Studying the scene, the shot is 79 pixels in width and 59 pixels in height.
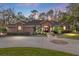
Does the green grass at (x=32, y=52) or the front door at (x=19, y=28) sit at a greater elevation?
the front door at (x=19, y=28)

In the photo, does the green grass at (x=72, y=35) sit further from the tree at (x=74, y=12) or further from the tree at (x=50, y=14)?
the tree at (x=50, y=14)

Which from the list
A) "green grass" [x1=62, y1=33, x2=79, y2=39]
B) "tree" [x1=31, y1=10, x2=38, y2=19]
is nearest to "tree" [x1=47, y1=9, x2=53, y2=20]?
"tree" [x1=31, y1=10, x2=38, y2=19]

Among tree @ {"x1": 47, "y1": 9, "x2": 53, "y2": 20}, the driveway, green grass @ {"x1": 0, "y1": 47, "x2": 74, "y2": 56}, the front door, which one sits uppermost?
tree @ {"x1": 47, "y1": 9, "x2": 53, "y2": 20}

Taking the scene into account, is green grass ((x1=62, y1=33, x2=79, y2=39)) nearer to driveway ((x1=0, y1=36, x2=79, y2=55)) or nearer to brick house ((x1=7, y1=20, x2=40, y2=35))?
driveway ((x1=0, y1=36, x2=79, y2=55))

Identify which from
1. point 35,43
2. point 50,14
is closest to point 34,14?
point 50,14

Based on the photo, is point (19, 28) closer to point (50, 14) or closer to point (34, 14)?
point (34, 14)

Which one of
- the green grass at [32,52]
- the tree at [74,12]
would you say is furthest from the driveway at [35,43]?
the tree at [74,12]

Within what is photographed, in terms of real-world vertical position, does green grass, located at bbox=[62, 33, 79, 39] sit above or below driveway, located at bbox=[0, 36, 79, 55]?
above

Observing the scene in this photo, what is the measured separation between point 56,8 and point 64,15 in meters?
0.11

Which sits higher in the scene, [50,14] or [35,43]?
[50,14]

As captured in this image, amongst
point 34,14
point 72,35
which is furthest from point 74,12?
point 34,14

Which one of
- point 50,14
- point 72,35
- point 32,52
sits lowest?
point 32,52

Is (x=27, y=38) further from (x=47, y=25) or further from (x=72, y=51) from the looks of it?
(x=72, y=51)

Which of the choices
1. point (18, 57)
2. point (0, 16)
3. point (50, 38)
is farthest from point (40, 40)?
point (0, 16)
